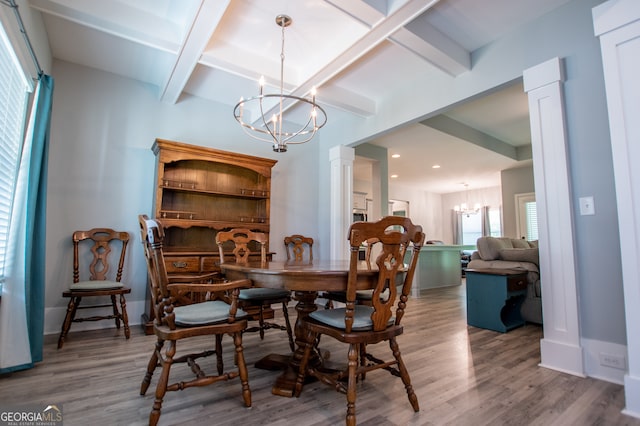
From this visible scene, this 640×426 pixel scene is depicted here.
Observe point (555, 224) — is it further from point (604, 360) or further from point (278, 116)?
point (278, 116)

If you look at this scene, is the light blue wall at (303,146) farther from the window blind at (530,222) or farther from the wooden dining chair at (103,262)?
the window blind at (530,222)

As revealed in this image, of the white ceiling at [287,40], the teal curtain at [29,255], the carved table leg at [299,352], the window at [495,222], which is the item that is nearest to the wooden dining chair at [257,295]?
the carved table leg at [299,352]

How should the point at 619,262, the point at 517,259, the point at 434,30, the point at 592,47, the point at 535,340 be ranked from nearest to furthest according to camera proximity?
the point at 619,262 < the point at 592,47 < the point at 434,30 < the point at 535,340 < the point at 517,259

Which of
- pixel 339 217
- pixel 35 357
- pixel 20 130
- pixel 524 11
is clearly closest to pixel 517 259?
pixel 339 217

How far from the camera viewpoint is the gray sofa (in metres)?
3.40

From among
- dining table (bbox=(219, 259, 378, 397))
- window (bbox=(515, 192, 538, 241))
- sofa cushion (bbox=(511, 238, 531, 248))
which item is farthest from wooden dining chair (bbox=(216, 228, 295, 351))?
window (bbox=(515, 192, 538, 241))

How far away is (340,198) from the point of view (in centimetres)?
438

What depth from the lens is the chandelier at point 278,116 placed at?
2422mm

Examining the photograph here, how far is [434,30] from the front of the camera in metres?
2.59

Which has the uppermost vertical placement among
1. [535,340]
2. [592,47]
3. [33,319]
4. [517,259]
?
[592,47]

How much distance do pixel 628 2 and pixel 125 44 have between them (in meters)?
3.75

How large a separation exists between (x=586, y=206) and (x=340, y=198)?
107 inches

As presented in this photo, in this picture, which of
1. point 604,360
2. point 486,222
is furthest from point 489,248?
point 486,222

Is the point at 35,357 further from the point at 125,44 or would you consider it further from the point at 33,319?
the point at 125,44
